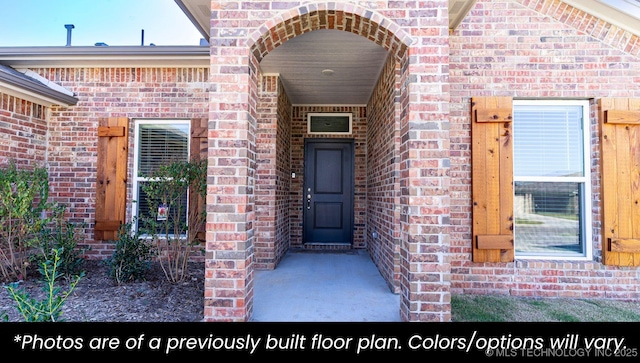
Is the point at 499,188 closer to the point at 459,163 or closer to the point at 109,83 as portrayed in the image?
the point at 459,163

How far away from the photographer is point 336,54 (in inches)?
163

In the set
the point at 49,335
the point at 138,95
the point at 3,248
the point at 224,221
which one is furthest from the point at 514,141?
the point at 3,248

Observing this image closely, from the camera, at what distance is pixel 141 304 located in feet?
10.5

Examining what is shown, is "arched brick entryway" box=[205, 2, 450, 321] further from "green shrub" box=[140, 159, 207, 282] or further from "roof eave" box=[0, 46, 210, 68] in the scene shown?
"roof eave" box=[0, 46, 210, 68]

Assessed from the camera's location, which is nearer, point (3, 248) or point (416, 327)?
point (416, 327)

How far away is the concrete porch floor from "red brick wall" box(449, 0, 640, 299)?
1.02m

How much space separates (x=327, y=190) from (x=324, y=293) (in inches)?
123

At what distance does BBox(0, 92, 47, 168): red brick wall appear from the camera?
Answer: 422cm

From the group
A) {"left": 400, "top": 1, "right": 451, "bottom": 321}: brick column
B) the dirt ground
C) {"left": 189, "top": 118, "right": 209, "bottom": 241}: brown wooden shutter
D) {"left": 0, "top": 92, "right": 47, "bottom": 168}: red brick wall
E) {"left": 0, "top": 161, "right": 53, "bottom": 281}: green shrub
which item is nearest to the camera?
{"left": 400, "top": 1, "right": 451, "bottom": 321}: brick column

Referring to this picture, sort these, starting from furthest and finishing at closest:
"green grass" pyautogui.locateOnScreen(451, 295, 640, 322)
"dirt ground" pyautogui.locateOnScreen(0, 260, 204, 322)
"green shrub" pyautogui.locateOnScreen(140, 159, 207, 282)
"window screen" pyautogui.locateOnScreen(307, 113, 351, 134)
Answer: "window screen" pyautogui.locateOnScreen(307, 113, 351, 134)
"green shrub" pyautogui.locateOnScreen(140, 159, 207, 282)
"green grass" pyautogui.locateOnScreen(451, 295, 640, 322)
"dirt ground" pyautogui.locateOnScreen(0, 260, 204, 322)

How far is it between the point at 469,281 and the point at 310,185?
11.6 feet

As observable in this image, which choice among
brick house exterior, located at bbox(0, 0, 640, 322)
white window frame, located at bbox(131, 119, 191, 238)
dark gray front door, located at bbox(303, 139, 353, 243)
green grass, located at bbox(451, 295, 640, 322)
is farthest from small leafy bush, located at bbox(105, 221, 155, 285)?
green grass, located at bbox(451, 295, 640, 322)

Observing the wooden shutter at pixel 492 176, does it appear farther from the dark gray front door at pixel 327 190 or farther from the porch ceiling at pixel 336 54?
the dark gray front door at pixel 327 190

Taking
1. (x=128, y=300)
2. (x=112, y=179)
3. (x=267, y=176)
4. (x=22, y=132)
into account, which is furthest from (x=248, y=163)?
(x=22, y=132)
